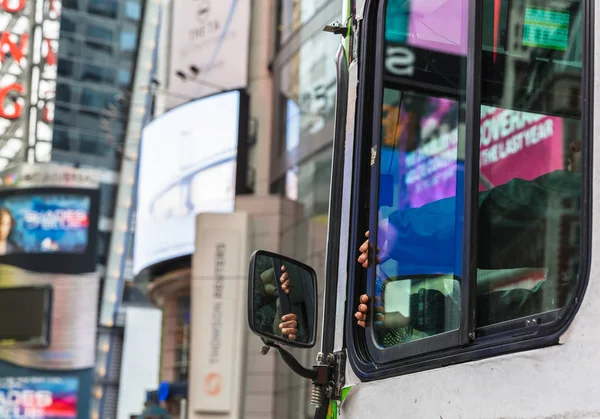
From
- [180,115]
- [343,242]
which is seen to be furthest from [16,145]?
[343,242]

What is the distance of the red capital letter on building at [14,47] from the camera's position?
58.2 metres

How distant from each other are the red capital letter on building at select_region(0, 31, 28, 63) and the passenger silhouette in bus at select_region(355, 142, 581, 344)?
5802 cm

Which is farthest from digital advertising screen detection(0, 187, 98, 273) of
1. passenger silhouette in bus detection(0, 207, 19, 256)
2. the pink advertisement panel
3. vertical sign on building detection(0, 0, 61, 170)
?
the pink advertisement panel

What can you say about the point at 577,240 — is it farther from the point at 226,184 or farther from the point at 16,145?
the point at 16,145

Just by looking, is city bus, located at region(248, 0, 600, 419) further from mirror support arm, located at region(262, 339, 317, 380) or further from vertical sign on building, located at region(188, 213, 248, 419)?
vertical sign on building, located at region(188, 213, 248, 419)

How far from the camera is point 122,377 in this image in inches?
2456

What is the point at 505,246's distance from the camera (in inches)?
91.9

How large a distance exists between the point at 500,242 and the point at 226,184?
27151 mm

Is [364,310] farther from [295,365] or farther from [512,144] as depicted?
[512,144]

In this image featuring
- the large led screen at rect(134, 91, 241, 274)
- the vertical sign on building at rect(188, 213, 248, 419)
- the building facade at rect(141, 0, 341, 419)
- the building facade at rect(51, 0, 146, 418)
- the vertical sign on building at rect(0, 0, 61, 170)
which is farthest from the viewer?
the building facade at rect(51, 0, 146, 418)

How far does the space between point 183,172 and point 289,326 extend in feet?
91.6

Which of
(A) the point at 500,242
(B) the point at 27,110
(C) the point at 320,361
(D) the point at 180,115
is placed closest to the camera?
(A) the point at 500,242

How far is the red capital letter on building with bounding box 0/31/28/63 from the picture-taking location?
5825cm

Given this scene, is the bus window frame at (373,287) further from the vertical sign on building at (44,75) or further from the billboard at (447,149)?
the vertical sign on building at (44,75)
